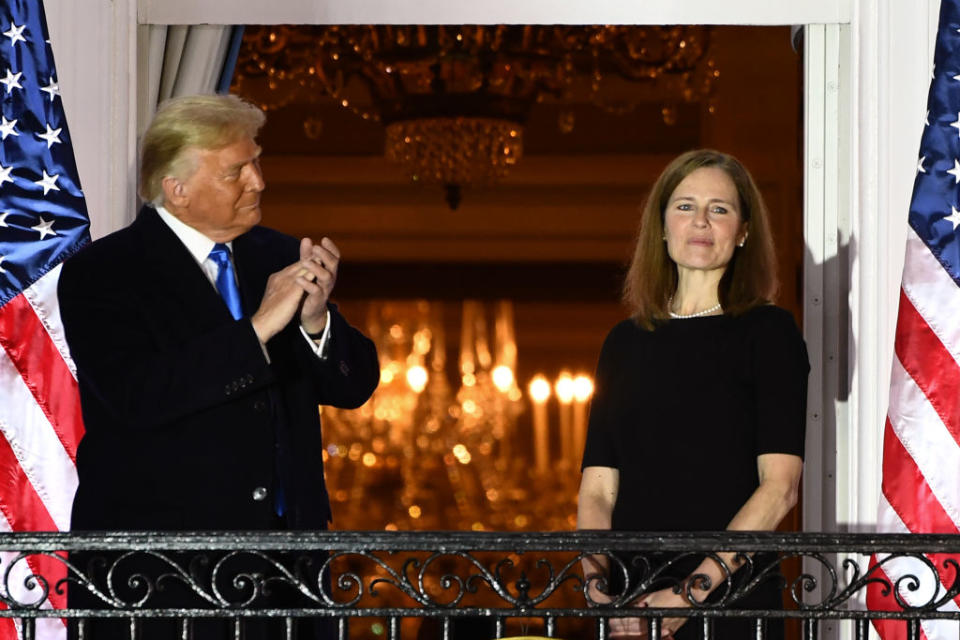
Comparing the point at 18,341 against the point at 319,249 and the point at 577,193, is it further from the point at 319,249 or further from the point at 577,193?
the point at 577,193

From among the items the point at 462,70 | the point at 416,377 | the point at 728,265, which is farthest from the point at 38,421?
the point at 416,377

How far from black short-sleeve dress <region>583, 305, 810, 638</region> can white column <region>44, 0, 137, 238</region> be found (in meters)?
1.76

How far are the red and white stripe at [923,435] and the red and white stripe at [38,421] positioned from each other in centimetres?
208

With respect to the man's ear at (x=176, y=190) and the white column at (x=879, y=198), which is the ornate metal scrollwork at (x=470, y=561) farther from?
the white column at (x=879, y=198)

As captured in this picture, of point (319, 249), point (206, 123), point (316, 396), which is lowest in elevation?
point (316, 396)

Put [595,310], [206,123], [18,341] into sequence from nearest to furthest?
[206,123], [18,341], [595,310]

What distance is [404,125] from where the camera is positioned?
306 inches

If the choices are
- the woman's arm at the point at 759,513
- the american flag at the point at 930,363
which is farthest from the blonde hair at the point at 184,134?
the american flag at the point at 930,363

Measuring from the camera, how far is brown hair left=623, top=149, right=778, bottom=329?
2.91 meters

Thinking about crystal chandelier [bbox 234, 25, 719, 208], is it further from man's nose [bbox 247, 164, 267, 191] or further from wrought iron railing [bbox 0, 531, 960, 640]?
wrought iron railing [bbox 0, 531, 960, 640]

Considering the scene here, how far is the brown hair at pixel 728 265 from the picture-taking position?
291 cm

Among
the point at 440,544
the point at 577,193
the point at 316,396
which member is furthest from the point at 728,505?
the point at 577,193

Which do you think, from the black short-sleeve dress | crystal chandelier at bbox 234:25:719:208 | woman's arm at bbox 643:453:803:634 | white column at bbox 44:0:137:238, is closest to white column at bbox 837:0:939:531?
the black short-sleeve dress

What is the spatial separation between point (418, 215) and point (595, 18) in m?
7.94
